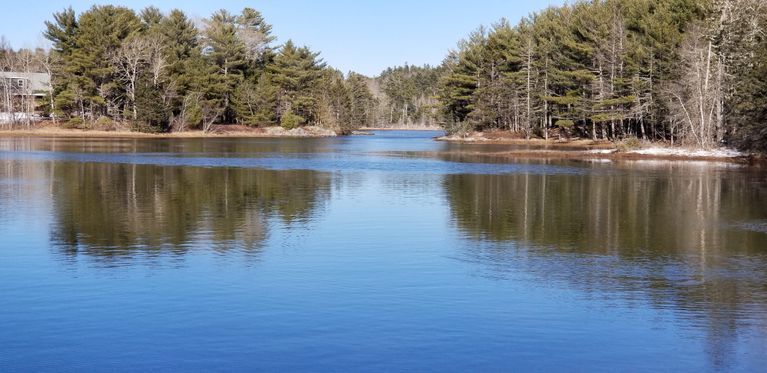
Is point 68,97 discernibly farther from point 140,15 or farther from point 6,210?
point 6,210

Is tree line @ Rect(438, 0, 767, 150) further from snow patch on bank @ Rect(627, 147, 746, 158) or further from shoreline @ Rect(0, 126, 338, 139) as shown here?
shoreline @ Rect(0, 126, 338, 139)

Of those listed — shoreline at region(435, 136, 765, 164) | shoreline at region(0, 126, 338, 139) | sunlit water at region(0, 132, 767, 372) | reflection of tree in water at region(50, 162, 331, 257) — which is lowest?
sunlit water at region(0, 132, 767, 372)

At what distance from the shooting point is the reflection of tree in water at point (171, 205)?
18156 mm

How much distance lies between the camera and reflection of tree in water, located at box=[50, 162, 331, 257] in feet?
59.6

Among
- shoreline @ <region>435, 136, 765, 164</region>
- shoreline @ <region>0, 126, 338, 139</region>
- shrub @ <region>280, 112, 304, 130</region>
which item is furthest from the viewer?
shrub @ <region>280, 112, 304, 130</region>

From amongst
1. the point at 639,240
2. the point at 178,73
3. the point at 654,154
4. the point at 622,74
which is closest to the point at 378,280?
the point at 639,240

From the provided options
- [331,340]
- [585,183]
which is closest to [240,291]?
[331,340]

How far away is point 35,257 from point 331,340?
327 inches

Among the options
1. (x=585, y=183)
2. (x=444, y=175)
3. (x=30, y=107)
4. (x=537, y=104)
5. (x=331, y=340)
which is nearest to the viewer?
(x=331, y=340)

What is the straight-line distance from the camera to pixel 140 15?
115m

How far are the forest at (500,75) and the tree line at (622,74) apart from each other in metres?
0.18

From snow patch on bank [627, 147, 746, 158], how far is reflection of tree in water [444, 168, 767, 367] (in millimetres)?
19718

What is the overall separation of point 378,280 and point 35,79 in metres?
106

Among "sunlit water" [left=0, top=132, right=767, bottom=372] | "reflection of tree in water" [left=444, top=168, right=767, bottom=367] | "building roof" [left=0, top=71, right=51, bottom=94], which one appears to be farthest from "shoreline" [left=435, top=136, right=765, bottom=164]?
"building roof" [left=0, top=71, right=51, bottom=94]
